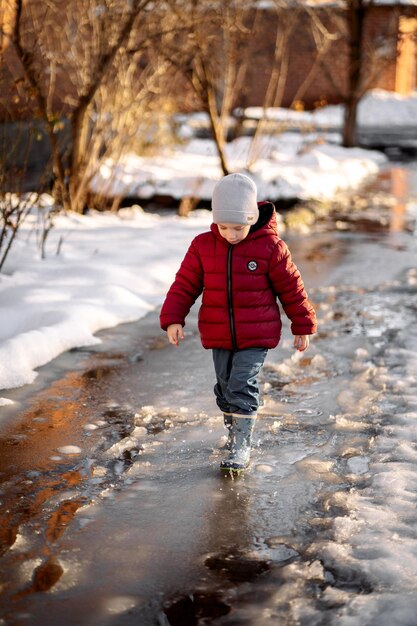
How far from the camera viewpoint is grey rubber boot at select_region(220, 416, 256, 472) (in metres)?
4.17

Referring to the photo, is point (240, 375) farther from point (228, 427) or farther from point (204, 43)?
point (204, 43)

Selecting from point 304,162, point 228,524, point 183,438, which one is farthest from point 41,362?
point 304,162

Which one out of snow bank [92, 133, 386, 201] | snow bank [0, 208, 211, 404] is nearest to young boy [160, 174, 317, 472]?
snow bank [0, 208, 211, 404]

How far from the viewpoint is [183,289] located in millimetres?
4344

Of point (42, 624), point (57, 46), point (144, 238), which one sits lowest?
point (42, 624)

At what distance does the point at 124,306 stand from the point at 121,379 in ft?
5.65

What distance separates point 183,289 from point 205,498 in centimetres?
94

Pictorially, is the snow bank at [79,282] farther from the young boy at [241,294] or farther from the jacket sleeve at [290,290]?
the jacket sleeve at [290,290]

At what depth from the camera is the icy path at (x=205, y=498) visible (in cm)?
307

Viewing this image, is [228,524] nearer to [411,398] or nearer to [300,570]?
[300,570]

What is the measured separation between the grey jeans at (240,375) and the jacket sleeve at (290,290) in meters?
0.19

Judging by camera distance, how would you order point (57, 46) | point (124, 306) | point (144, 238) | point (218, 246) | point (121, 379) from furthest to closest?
1. point (57, 46)
2. point (144, 238)
3. point (124, 306)
4. point (121, 379)
5. point (218, 246)

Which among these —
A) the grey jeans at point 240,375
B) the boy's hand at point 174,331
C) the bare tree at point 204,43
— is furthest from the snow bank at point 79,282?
the bare tree at point 204,43

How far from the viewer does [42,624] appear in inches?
114
